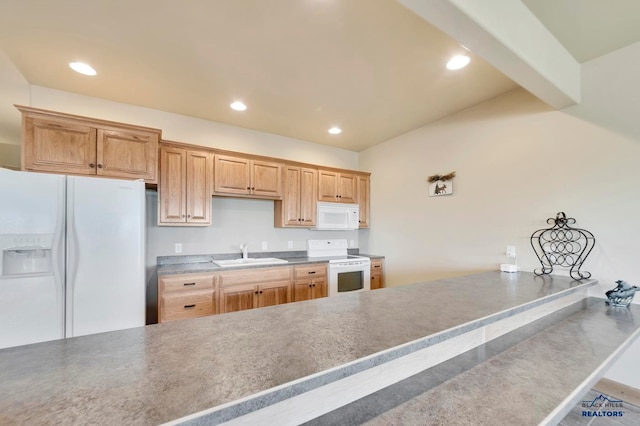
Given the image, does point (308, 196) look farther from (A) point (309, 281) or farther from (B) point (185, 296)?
(B) point (185, 296)

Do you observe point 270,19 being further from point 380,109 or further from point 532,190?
point 532,190

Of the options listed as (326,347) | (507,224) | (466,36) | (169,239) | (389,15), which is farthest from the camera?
(169,239)

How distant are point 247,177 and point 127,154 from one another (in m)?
1.22

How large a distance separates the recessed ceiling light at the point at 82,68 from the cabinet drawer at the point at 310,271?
8.75 feet

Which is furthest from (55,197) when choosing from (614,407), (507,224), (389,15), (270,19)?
(614,407)

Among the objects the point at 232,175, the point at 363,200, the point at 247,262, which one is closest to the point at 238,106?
the point at 232,175

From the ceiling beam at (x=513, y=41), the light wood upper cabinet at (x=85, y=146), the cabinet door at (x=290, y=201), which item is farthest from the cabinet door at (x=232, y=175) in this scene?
the ceiling beam at (x=513, y=41)

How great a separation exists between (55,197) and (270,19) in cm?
199

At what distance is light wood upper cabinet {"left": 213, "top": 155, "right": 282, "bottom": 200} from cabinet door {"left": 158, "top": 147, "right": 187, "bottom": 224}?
0.36 meters

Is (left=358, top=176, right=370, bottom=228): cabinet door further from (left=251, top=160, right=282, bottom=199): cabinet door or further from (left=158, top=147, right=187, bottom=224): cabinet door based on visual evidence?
(left=158, top=147, right=187, bottom=224): cabinet door

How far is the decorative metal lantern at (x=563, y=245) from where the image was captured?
2162 millimetres

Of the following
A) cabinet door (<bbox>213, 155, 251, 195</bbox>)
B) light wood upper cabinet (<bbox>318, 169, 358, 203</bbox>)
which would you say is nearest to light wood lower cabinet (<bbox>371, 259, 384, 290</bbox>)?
light wood upper cabinet (<bbox>318, 169, 358, 203</bbox>)

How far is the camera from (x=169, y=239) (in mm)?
3068

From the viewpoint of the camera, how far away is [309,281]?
11.0ft
